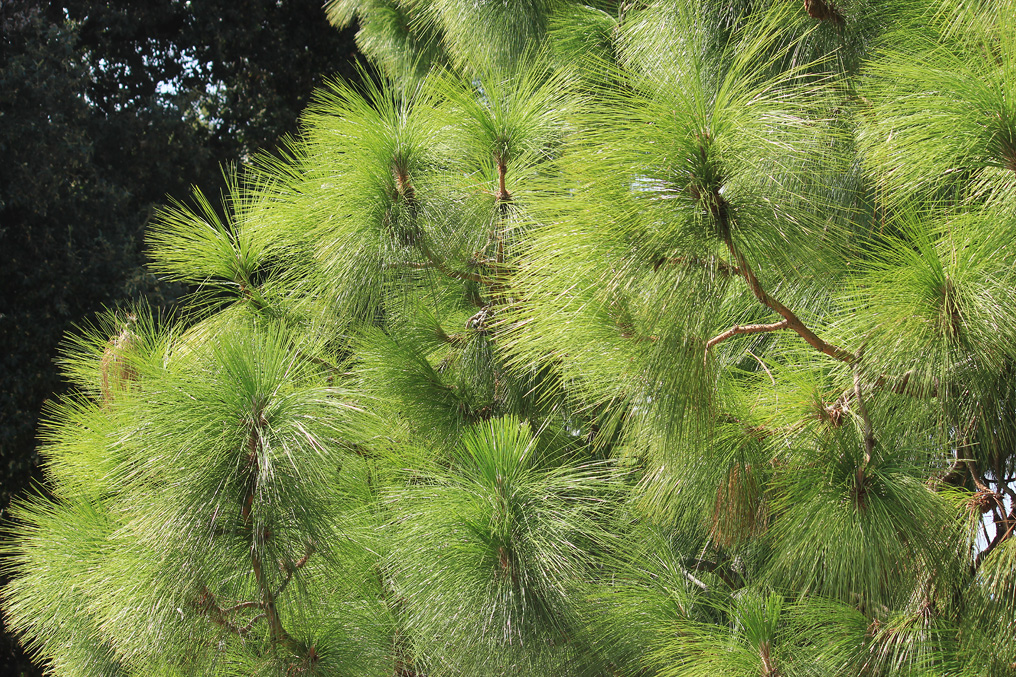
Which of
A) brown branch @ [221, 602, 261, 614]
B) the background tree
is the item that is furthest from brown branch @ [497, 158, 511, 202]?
the background tree

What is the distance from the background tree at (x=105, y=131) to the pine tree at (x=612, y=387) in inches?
68.6

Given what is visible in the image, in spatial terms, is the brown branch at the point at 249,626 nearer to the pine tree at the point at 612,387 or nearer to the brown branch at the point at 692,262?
the pine tree at the point at 612,387

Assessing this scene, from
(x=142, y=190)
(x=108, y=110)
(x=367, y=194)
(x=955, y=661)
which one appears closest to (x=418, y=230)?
(x=367, y=194)

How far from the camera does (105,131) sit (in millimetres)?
3148

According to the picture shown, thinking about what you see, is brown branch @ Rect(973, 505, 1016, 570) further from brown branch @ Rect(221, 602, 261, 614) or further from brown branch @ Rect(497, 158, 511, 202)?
brown branch @ Rect(221, 602, 261, 614)

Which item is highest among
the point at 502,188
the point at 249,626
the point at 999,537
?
the point at 502,188

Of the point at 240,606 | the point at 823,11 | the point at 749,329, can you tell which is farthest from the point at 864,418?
the point at 240,606

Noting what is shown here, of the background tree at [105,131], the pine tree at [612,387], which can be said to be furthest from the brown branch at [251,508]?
the background tree at [105,131]

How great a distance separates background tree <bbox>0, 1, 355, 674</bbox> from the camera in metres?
2.77

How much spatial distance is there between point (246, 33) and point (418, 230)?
2.98 m

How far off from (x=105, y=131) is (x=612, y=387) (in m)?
2.96

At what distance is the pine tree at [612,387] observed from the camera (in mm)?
619

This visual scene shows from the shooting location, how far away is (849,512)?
709 millimetres

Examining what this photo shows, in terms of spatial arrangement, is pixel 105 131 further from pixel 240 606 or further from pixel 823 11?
pixel 823 11
